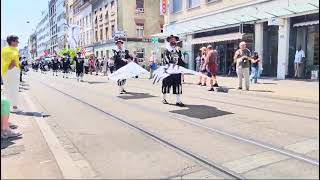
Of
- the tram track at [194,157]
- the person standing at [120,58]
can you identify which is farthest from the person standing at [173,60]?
the person standing at [120,58]

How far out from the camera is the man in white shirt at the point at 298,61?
19362mm

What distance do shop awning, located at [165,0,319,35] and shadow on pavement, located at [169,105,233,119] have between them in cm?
818

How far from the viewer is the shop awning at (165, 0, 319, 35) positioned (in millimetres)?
22086

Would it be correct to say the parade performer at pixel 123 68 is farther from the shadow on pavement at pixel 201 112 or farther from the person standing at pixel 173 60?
the shadow on pavement at pixel 201 112

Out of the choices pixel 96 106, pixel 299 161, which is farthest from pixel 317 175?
pixel 96 106

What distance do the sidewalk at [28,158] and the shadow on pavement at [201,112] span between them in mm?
3608

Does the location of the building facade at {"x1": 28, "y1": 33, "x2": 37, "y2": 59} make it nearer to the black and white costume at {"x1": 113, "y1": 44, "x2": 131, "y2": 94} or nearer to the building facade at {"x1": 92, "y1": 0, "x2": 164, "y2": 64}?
the building facade at {"x1": 92, "y1": 0, "x2": 164, "y2": 64}

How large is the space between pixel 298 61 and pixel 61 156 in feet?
53.1

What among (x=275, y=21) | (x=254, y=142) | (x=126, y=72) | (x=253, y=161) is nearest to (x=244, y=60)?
(x=126, y=72)

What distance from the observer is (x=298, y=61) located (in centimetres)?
2030

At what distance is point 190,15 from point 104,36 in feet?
84.8

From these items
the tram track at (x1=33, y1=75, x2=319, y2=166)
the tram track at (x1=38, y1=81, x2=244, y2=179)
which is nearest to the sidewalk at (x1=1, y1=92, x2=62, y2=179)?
the tram track at (x1=38, y1=81, x2=244, y2=179)

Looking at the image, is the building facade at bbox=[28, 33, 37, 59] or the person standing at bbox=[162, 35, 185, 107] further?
the building facade at bbox=[28, 33, 37, 59]

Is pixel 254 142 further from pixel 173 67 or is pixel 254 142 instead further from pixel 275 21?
pixel 275 21
